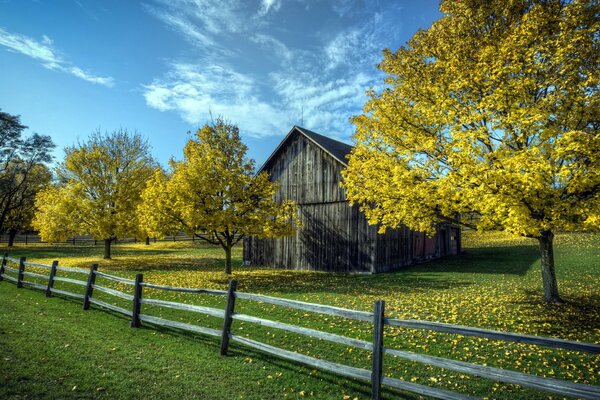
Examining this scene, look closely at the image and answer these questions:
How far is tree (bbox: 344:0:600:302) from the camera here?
28.3 ft

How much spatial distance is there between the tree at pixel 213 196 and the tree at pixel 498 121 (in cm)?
729

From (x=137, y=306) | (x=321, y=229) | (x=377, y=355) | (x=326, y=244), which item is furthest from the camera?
(x=321, y=229)

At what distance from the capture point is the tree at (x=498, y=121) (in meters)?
8.62

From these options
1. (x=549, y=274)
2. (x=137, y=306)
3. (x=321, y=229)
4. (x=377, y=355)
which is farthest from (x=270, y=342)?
(x=321, y=229)

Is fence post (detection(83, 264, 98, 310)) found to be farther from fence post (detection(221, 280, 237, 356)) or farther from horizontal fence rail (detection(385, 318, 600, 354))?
horizontal fence rail (detection(385, 318, 600, 354))

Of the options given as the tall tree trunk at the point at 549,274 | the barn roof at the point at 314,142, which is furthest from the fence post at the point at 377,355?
the barn roof at the point at 314,142

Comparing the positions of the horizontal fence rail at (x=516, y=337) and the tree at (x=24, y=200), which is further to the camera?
the tree at (x=24, y=200)

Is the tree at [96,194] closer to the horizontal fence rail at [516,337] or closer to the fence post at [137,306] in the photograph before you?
the fence post at [137,306]

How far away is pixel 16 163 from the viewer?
37.3 m

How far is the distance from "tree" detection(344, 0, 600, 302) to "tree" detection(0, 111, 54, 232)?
40.1 meters

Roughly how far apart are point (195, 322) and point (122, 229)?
16410mm

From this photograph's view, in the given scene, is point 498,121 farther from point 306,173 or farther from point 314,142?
point 306,173

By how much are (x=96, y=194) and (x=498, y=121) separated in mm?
25078

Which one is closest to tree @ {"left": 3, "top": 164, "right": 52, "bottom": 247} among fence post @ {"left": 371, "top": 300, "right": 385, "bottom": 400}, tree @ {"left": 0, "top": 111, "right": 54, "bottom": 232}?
tree @ {"left": 0, "top": 111, "right": 54, "bottom": 232}
